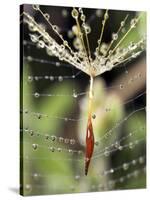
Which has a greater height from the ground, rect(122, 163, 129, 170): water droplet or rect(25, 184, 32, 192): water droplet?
rect(122, 163, 129, 170): water droplet

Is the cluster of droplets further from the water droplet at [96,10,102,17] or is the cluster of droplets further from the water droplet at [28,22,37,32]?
the water droplet at [96,10,102,17]

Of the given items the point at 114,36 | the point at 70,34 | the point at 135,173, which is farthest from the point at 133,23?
the point at 135,173

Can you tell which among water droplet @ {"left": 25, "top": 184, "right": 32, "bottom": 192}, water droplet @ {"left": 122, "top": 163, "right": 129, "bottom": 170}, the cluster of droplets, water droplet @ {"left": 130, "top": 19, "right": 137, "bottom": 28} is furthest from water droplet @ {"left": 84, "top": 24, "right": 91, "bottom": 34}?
water droplet @ {"left": 25, "top": 184, "right": 32, "bottom": 192}

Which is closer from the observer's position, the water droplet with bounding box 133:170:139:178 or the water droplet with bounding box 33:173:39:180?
the water droplet with bounding box 33:173:39:180

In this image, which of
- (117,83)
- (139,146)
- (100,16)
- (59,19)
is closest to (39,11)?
(59,19)

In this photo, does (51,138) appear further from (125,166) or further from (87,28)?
(87,28)

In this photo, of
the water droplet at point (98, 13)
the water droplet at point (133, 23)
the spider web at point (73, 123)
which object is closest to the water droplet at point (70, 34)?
the spider web at point (73, 123)

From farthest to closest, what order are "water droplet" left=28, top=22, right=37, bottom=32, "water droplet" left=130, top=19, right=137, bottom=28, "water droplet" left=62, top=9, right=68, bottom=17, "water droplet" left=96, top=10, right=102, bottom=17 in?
"water droplet" left=130, top=19, right=137, bottom=28 → "water droplet" left=96, top=10, right=102, bottom=17 → "water droplet" left=62, top=9, right=68, bottom=17 → "water droplet" left=28, top=22, right=37, bottom=32

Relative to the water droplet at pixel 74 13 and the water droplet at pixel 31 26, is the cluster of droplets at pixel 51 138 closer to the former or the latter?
the water droplet at pixel 31 26
